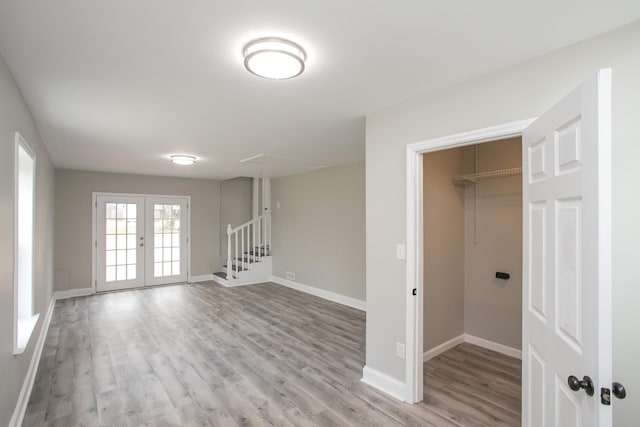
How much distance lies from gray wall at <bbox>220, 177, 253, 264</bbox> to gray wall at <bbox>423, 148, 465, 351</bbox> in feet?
18.7

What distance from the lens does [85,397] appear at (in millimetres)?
2664

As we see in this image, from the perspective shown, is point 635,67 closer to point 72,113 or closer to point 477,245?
point 477,245

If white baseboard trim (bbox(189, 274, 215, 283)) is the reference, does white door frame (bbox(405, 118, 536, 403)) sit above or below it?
above

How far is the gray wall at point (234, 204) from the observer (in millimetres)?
7973

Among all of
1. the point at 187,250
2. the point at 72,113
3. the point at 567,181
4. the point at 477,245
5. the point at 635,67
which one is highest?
the point at 72,113

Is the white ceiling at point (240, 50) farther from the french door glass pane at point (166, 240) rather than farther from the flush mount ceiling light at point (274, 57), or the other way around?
the french door glass pane at point (166, 240)

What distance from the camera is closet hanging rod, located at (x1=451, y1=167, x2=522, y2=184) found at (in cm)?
321

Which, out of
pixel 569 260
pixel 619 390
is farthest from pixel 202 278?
pixel 619 390

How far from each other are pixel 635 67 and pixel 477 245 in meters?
2.47

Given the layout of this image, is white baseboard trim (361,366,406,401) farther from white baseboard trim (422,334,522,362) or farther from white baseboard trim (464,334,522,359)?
white baseboard trim (464,334,522,359)

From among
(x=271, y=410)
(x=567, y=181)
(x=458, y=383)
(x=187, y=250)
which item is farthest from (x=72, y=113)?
(x=187, y=250)

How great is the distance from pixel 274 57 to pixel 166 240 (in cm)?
650

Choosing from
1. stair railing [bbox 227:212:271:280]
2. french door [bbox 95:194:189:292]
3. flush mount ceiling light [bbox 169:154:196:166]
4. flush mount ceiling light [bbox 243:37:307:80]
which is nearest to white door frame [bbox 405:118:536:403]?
flush mount ceiling light [bbox 243:37:307:80]

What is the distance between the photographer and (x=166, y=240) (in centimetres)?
721
